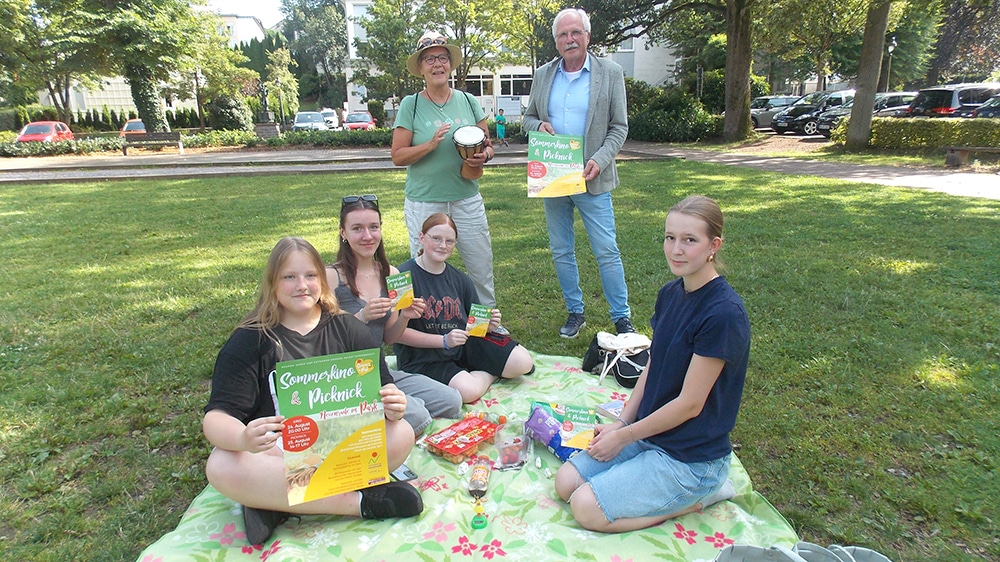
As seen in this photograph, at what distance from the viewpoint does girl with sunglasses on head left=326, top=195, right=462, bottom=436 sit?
3250 mm

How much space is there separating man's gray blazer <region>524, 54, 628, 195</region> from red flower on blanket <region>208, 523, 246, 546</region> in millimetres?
3133

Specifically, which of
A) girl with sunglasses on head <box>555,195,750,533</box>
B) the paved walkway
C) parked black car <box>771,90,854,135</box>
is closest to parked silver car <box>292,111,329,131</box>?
the paved walkway

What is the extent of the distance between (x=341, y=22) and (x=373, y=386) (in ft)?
262

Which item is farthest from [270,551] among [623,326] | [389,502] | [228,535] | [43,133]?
[43,133]

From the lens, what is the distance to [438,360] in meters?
3.67

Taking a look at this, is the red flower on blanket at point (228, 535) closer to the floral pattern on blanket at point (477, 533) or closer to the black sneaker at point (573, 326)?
the floral pattern on blanket at point (477, 533)

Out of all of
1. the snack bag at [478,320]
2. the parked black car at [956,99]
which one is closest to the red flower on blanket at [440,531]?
the snack bag at [478,320]

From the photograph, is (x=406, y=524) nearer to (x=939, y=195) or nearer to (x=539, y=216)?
(x=539, y=216)

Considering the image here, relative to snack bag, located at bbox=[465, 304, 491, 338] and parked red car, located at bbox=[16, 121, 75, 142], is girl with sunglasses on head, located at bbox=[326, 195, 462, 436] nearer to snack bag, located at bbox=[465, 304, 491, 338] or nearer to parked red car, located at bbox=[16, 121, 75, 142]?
snack bag, located at bbox=[465, 304, 491, 338]

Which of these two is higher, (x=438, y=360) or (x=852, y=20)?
(x=852, y=20)

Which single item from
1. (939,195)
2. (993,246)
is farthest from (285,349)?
(939,195)

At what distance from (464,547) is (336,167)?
15.5 meters

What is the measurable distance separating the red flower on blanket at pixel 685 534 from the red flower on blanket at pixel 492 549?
741mm

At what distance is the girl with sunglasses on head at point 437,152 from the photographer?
12.9ft
